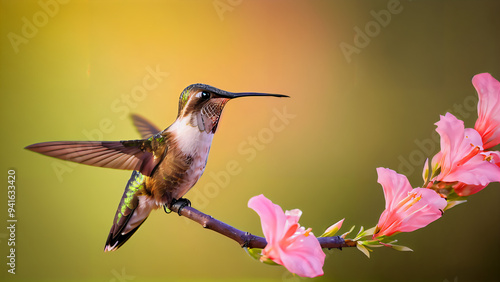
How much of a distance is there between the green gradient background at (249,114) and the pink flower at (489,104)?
29.7 inches

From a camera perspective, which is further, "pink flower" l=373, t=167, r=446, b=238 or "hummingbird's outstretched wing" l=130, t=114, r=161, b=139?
"hummingbird's outstretched wing" l=130, t=114, r=161, b=139

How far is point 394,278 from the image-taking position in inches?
50.9

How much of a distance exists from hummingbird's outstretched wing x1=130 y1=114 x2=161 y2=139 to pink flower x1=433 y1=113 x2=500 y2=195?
69cm

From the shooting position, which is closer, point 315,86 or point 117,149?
point 117,149

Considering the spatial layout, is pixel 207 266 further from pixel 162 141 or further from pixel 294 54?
pixel 294 54

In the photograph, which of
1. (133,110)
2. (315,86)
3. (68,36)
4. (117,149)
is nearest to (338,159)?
(315,86)

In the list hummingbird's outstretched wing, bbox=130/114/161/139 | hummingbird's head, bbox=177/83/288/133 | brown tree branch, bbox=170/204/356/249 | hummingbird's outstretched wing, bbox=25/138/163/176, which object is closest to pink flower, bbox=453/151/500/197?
brown tree branch, bbox=170/204/356/249

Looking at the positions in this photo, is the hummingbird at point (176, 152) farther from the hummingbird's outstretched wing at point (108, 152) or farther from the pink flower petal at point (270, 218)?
the pink flower petal at point (270, 218)

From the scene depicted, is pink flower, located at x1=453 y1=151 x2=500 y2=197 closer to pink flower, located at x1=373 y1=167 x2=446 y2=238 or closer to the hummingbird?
pink flower, located at x1=373 y1=167 x2=446 y2=238

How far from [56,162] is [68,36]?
38 centimetres

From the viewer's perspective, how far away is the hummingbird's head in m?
0.75

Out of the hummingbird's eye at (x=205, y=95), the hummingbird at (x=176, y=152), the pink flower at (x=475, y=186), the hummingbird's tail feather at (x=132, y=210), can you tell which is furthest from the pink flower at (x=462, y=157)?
the hummingbird's tail feather at (x=132, y=210)

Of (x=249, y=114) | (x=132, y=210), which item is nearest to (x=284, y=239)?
(x=132, y=210)

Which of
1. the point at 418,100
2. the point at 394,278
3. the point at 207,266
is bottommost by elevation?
the point at 394,278
